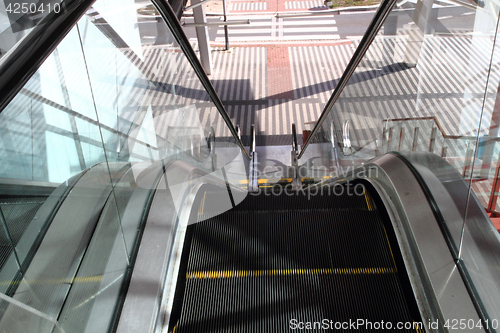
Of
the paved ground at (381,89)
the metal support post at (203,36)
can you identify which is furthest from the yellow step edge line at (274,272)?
the metal support post at (203,36)

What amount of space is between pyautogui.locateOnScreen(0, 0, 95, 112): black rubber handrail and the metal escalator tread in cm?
188

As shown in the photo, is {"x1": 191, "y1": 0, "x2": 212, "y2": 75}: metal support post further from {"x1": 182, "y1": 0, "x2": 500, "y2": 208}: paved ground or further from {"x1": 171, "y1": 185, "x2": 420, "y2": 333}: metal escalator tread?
{"x1": 171, "y1": 185, "x2": 420, "y2": 333}: metal escalator tread

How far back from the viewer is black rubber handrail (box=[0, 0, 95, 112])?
95 centimetres

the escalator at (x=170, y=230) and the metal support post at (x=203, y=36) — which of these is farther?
the metal support post at (x=203, y=36)

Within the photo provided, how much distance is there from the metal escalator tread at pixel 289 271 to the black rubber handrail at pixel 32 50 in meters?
1.88

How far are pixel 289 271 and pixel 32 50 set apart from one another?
7.38ft

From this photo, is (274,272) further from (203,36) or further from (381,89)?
(203,36)

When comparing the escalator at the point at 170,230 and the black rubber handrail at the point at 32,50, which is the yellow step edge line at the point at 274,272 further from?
the black rubber handrail at the point at 32,50

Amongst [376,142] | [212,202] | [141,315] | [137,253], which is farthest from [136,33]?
[141,315]

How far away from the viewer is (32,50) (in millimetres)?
1033

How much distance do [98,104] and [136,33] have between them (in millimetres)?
4124

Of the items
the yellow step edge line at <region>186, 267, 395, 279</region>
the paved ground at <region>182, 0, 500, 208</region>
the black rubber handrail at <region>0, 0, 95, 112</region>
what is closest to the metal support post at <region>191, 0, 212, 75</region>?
the paved ground at <region>182, 0, 500, 208</region>

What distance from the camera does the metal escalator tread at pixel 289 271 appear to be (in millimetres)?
2455

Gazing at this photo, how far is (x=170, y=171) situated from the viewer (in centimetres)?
329
